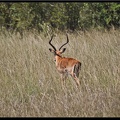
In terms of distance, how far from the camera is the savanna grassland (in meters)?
3.92

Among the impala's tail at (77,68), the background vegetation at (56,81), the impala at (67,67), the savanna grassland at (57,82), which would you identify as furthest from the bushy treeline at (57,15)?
the impala's tail at (77,68)

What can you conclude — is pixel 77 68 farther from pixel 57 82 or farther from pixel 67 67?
pixel 57 82

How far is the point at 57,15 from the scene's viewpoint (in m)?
11.9

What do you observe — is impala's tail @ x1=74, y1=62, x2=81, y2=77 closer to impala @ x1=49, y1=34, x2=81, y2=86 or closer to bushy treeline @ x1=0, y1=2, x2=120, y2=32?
impala @ x1=49, y1=34, x2=81, y2=86

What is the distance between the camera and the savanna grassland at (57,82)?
12.9 ft

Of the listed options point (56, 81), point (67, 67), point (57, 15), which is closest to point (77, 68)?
point (67, 67)

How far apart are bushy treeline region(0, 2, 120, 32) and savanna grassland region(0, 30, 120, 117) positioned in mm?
4165

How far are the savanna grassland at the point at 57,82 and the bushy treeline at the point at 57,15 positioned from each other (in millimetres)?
4165

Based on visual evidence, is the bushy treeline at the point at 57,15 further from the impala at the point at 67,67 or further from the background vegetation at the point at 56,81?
the impala at the point at 67,67

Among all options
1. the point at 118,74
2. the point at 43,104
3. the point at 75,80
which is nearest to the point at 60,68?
the point at 75,80

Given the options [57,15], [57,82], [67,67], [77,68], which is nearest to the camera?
[57,82]

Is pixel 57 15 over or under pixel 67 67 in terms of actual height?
over

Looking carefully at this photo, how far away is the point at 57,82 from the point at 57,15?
729 cm

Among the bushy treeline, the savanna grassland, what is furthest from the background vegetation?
the bushy treeline
